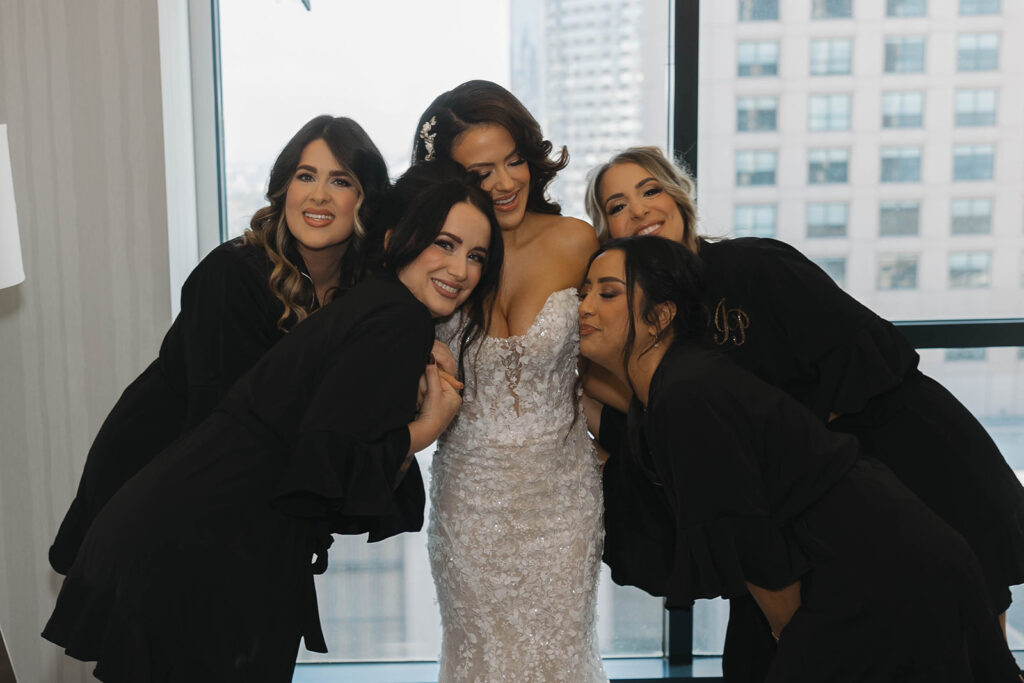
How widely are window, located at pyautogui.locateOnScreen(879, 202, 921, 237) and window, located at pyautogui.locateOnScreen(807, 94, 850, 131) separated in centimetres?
30

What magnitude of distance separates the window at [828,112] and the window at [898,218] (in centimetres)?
30

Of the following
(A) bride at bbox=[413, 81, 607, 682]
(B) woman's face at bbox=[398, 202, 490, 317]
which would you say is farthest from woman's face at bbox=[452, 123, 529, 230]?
(B) woman's face at bbox=[398, 202, 490, 317]

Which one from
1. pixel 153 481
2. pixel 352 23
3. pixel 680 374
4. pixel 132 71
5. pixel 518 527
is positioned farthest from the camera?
pixel 352 23

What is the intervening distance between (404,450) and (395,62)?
1675mm

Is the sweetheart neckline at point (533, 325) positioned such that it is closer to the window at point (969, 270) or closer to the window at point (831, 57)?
the window at point (831, 57)

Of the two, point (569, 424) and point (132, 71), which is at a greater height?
point (132, 71)

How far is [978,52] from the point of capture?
303 cm

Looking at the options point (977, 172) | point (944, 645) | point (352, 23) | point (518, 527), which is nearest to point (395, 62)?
point (352, 23)

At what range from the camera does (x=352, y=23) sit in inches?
119

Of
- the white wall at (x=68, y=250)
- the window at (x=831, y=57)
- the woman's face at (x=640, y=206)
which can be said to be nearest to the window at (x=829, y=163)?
the window at (x=831, y=57)

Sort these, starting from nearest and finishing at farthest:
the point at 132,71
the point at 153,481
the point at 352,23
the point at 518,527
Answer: the point at 153,481
the point at 518,527
the point at 132,71
the point at 352,23

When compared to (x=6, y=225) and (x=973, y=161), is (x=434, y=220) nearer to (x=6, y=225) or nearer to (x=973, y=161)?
(x=6, y=225)

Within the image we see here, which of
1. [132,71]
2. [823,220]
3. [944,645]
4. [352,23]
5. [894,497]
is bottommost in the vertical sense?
[944,645]

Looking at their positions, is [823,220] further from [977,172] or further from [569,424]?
[569,424]
